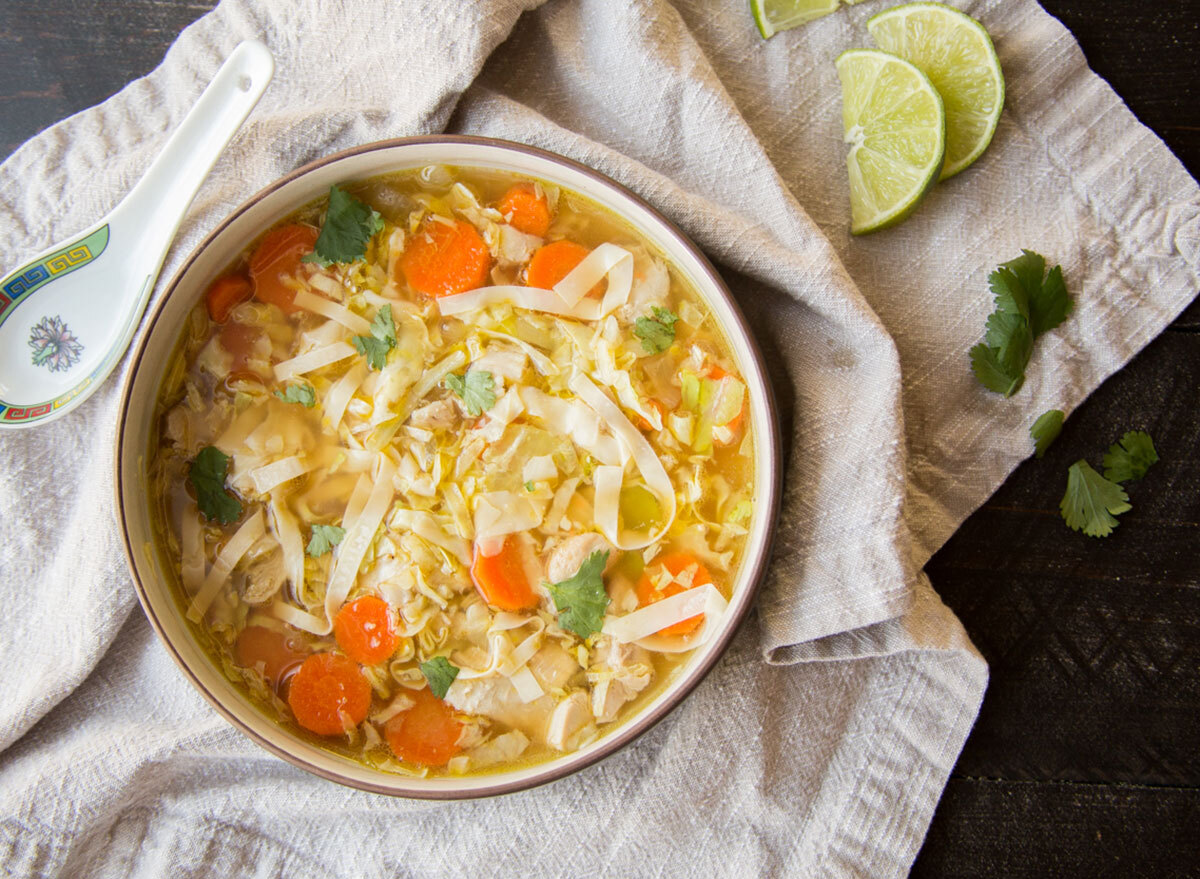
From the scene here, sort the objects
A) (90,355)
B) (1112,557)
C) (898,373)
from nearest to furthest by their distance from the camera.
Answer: (898,373), (90,355), (1112,557)

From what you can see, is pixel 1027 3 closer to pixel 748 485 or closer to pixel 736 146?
pixel 736 146

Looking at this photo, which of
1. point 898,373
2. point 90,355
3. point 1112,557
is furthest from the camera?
point 1112,557

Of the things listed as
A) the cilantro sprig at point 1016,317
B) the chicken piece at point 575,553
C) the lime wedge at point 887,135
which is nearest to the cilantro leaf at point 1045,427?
the cilantro sprig at point 1016,317

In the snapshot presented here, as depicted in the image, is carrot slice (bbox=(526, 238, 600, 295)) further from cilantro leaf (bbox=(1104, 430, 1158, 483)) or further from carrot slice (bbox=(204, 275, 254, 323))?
cilantro leaf (bbox=(1104, 430, 1158, 483))

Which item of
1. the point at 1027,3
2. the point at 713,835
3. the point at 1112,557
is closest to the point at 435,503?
the point at 713,835

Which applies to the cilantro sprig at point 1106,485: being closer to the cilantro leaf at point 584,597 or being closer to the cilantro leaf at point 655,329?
the cilantro leaf at point 655,329
